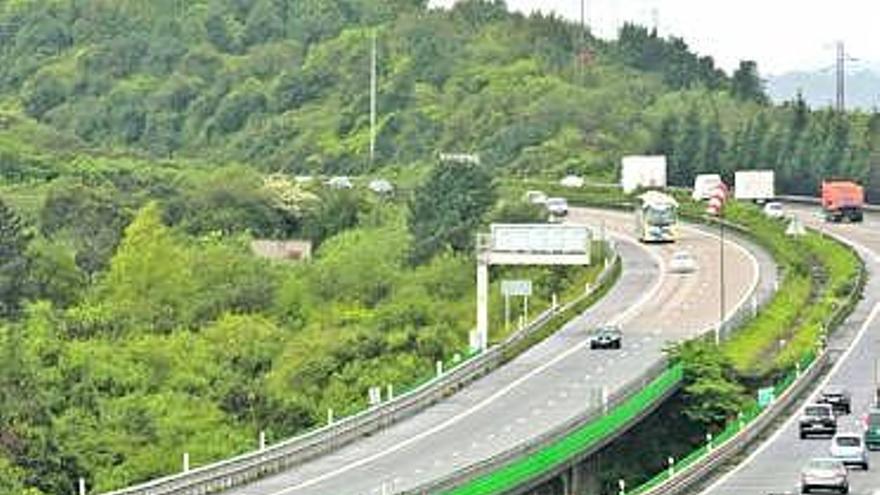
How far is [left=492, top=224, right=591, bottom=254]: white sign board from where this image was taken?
11856cm

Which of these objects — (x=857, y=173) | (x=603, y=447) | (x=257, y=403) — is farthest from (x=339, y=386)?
(x=857, y=173)

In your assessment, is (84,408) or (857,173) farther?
(857,173)

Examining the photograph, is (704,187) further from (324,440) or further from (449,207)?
(324,440)

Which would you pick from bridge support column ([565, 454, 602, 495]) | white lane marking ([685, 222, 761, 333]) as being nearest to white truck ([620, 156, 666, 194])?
white lane marking ([685, 222, 761, 333])

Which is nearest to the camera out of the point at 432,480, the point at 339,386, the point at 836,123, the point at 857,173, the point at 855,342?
the point at 432,480

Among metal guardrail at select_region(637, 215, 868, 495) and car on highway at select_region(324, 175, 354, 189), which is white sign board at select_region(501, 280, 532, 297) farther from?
car on highway at select_region(324, 175, 354, 189)

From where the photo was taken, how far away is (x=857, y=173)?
18175 centimetres

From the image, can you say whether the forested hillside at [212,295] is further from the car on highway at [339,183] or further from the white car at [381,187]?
the car on highway at [339,183]

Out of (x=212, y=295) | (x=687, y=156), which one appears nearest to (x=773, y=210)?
(x=687, y=156)

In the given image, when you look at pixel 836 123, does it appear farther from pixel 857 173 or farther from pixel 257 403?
pixel 257 403

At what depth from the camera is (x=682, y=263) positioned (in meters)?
134

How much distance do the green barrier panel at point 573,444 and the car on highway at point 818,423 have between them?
6810 mm

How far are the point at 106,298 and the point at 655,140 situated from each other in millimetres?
83495

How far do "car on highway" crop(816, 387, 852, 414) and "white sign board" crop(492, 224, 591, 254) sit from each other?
29557mm
